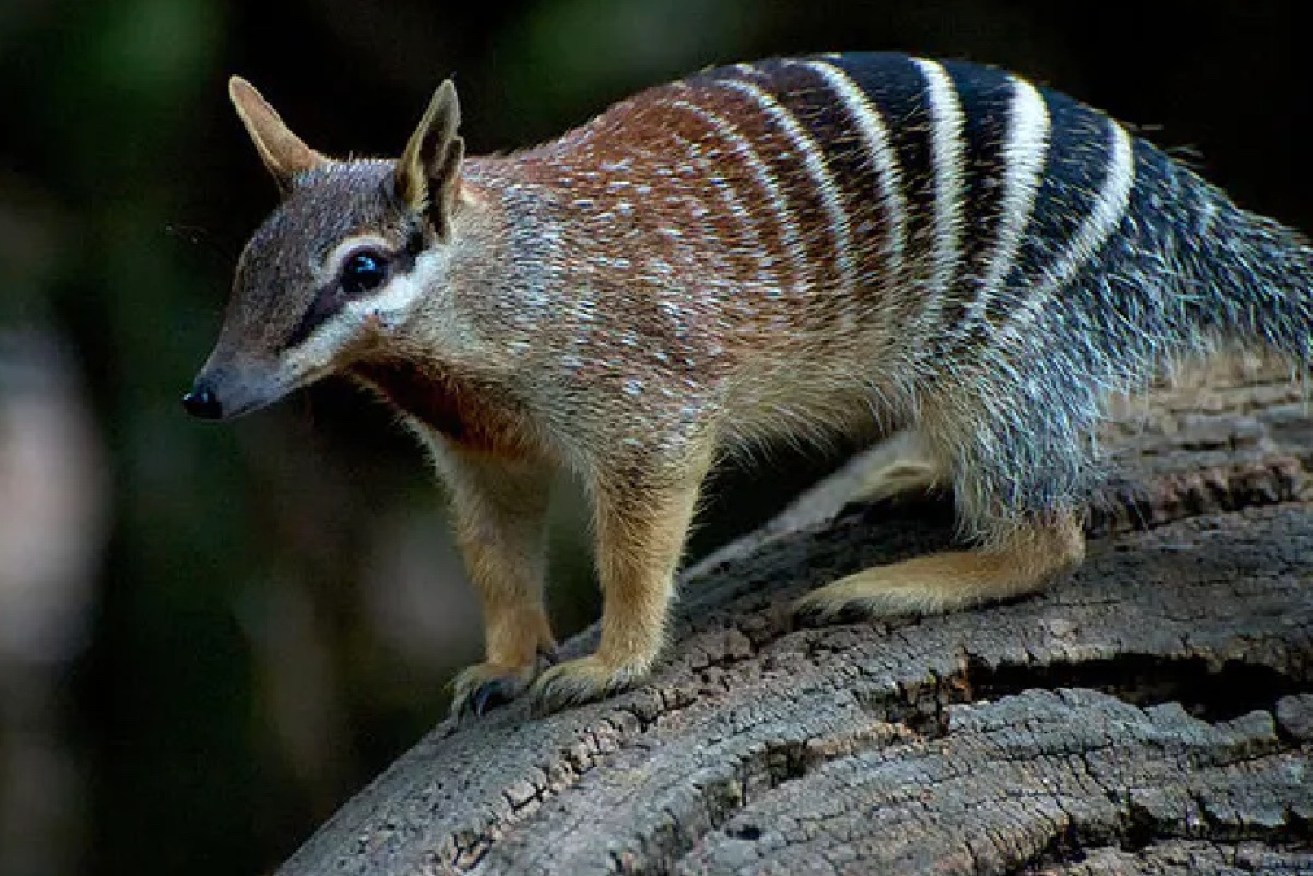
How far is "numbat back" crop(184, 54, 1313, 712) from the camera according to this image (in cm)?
379

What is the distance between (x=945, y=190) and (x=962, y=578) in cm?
76

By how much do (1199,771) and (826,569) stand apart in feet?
3.29

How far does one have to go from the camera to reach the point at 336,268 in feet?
11.3

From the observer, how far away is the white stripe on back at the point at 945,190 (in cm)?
409

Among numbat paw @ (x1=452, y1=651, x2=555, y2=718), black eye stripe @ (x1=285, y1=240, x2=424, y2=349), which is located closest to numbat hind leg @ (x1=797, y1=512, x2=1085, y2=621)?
numbat paw @ (x1=452, y1=651, x2=555, y2=718)

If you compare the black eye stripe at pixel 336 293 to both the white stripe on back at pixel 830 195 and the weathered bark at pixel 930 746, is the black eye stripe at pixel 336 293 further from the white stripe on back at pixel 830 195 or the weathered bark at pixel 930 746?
the white stripe on back at pixel 830 195

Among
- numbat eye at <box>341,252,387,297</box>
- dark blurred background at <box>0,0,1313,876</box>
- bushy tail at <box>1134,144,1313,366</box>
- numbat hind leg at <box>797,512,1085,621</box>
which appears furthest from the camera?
dark blurred background at <box>0,0,1313,876</box>

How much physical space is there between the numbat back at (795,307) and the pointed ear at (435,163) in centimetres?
3

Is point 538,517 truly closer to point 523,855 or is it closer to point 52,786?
point 523,855

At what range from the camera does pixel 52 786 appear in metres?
5.73

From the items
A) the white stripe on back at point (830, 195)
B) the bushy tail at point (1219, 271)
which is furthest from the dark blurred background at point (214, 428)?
the white stripe on back at point (830, 195)

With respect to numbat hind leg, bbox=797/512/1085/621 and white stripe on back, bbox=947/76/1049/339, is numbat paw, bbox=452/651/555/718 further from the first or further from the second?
white stripe on back, bbox=947/76/1049/339

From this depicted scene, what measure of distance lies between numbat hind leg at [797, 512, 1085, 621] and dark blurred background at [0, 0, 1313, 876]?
1223mm

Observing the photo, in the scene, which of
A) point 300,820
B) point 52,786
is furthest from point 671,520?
point 52,786
